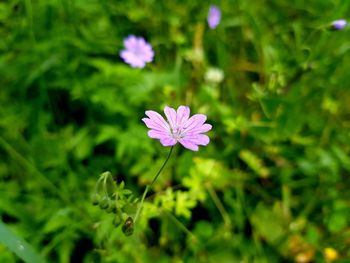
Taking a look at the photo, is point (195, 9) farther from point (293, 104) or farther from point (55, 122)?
point (55, 122)

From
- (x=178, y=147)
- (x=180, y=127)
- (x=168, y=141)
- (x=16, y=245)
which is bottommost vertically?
(x=16, y=245)

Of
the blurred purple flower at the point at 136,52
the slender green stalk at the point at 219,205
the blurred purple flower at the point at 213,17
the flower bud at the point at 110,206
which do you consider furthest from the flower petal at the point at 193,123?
the blurred purple flower at the point at 213,17

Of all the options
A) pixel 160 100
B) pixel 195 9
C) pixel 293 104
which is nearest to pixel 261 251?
pixel 293 104

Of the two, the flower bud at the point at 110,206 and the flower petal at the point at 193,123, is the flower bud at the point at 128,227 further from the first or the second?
the flower petal at the point at 193,123

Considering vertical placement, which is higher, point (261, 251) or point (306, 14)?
point (306, 14)

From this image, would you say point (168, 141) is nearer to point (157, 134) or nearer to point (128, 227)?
point (157, 134)

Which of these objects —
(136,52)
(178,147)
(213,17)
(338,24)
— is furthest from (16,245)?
(213,17)
